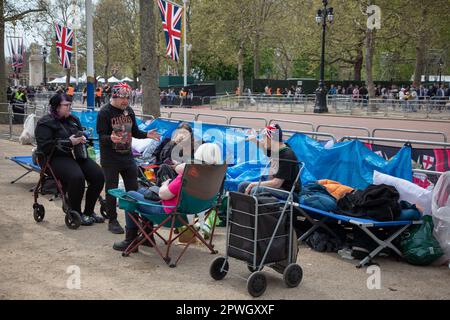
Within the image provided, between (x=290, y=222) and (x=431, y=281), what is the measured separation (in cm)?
169

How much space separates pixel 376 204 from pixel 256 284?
1996 mm

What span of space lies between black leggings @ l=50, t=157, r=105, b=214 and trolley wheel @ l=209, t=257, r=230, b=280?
2.90 metres

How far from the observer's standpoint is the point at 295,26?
52.1 metres

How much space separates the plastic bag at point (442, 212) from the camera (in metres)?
6.44

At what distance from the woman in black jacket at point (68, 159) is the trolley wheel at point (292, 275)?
354 cm

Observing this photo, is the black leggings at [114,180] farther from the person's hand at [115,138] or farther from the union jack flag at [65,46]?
the union jack flag at [65,46]

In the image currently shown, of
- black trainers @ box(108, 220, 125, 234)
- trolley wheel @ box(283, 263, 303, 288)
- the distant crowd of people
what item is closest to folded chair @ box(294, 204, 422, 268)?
trolley wheel @ box(283, 263, 303, 288)

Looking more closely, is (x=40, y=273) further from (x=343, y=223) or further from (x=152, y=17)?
(x=152, y=17)

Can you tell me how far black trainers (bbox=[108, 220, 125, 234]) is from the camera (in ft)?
24.8

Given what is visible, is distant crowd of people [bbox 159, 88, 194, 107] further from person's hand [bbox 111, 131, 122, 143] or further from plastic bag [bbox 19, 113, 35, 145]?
person's hand [bbox 111, 131, 122, 143]

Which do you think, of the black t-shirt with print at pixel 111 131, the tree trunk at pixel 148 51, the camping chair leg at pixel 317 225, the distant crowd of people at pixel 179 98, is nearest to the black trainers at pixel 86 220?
the black t-shirt with print at pixel 111 131

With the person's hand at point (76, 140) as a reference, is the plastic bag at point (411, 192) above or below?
below

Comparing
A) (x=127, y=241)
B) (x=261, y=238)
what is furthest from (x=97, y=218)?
(x=261, y=238)

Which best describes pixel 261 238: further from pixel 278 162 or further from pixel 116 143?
pixel 116 143
